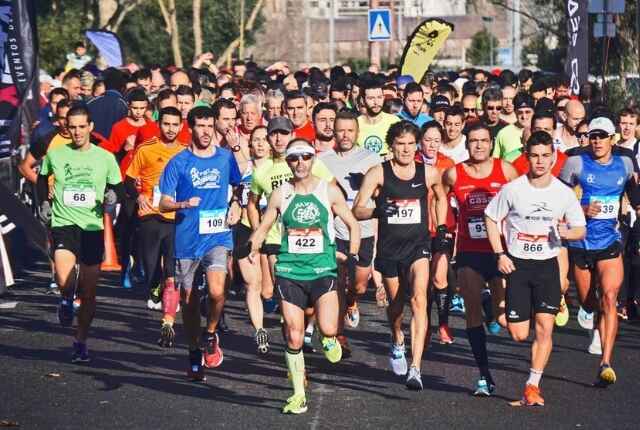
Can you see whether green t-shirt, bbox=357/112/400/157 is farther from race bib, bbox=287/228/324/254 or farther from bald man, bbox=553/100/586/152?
race bib, bbox=287/228/324/254

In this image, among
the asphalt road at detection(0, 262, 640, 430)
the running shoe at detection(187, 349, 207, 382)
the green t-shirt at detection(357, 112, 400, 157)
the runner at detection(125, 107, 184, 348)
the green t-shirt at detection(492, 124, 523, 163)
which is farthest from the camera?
the green t-shirt at detection(492, 124, 523, 163)

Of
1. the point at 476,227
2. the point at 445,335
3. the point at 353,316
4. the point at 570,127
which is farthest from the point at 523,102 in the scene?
the point at 476,227

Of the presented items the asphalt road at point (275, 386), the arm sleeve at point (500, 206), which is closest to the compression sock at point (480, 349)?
the asphalt road at point (275, 386)

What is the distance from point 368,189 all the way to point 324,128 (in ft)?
7.00

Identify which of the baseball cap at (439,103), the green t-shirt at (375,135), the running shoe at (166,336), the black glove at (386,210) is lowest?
the running shoe at (166,336)

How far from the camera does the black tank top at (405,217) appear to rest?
11.8 m

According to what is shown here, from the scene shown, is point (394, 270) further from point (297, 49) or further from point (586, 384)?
point (297, 49)

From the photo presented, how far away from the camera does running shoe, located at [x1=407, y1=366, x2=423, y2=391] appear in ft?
37.0

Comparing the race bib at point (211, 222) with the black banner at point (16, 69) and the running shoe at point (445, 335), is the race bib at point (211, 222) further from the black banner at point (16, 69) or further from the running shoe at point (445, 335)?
the black banner at point (16, 69)

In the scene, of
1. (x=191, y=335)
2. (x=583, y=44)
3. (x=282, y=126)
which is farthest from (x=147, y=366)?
(x=583, y=44)

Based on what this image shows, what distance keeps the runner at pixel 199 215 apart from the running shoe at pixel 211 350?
1.06ft

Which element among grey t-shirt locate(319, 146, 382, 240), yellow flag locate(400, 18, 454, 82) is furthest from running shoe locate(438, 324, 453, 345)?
yellow flag locate(400, 18, 454, 82)

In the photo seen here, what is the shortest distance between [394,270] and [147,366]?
215 cm

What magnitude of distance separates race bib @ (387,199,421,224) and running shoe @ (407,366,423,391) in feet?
3.59
